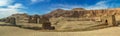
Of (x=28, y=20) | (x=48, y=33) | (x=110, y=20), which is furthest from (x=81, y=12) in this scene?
(x=28, y=20)

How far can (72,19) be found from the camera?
7184 millimetres

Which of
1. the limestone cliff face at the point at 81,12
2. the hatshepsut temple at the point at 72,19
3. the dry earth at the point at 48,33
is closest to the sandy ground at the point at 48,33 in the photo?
the dry earth at the point at 48,33

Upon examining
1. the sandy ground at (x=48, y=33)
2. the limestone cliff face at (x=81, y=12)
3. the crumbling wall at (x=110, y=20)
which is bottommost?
the sandy ground at (x=48, y=33)

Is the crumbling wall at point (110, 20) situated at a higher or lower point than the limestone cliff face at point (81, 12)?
lower

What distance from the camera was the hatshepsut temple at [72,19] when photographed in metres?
7.13

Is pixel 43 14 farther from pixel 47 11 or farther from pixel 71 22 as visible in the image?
pixel 71 22

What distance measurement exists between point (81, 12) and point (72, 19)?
0.35 m

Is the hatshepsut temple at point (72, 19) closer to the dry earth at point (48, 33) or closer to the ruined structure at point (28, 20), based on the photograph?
the ruined structure at point (28, 20)

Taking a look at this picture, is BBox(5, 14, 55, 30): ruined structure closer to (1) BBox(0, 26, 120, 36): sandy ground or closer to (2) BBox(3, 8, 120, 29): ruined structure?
(2) BBox(3, 8, 120, 29): ruined structure

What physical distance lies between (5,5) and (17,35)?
3.25ft

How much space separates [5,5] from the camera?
720 centimetres

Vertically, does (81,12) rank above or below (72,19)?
above

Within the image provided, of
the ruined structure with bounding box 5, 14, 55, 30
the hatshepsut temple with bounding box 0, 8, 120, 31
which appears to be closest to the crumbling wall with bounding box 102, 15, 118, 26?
the hatshepsut temple with bounding box 0, 8, 120, 31

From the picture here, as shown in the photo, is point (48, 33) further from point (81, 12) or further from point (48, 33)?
point (81, 12)
